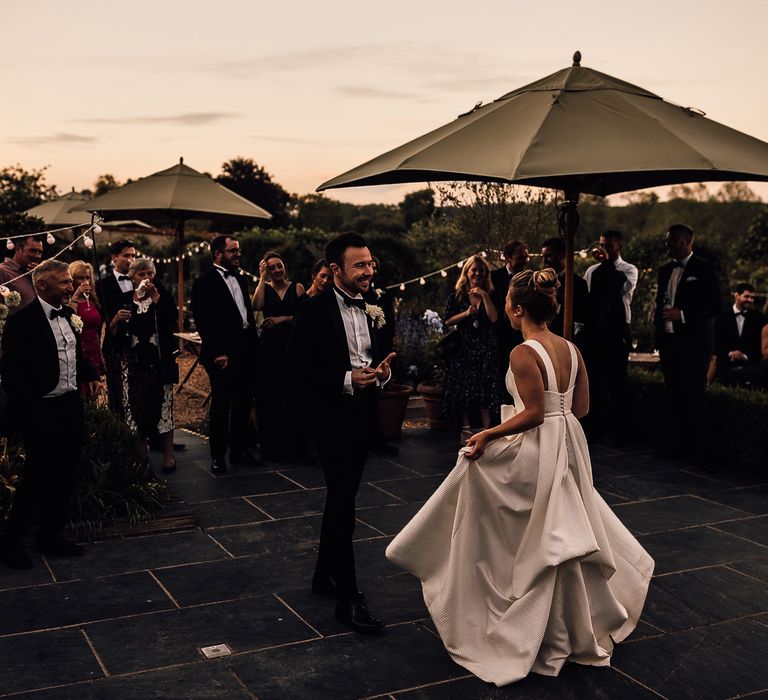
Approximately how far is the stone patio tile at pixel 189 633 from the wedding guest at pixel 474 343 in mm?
4214

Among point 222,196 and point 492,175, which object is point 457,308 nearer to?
point 492,175

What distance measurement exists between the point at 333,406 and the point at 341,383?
0.13m

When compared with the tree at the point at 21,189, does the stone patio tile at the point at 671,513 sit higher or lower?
lower

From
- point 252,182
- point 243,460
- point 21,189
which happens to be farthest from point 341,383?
point 252,182

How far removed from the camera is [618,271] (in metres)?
8.71

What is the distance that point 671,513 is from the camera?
6.61 metres

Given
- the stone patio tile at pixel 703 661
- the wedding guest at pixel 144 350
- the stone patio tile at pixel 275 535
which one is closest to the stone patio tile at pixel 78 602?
the stone patio tile at pixel 275 535

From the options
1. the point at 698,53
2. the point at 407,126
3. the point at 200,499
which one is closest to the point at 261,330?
the point at 200,499

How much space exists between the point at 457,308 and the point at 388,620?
178 inches

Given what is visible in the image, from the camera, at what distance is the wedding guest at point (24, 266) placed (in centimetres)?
740

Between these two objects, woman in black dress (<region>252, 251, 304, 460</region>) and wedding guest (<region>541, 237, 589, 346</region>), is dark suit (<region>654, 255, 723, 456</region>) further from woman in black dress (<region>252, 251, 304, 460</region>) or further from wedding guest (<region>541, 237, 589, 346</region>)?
woman in black dress (<region>252, 251, 304, 460</region>)

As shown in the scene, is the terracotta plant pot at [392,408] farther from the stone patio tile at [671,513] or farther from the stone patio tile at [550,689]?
the stone patio tile at [550,689]

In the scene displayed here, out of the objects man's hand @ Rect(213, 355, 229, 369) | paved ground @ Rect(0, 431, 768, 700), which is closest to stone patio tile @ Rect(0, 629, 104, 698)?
paved ground @ Rect(0, 431, 768, 700)

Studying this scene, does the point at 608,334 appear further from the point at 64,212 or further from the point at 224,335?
the point at 64,212
